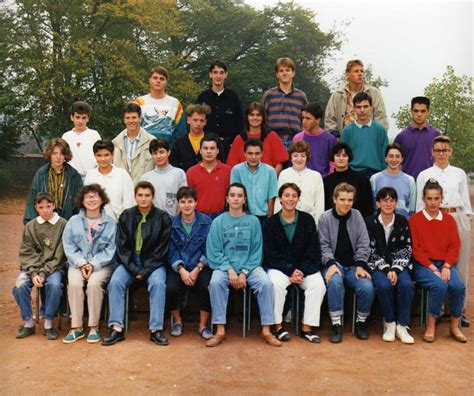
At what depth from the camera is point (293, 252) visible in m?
6.02

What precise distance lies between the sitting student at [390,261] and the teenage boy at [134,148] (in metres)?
2.75

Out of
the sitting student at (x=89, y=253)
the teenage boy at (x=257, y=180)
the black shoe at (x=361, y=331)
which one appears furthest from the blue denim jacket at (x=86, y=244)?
the black shoe at (x=361, y=331)

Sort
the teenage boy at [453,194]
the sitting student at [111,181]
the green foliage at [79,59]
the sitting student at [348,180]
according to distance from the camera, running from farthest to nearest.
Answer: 1. the green foliage at [79,59]
2. the sitting student at [348,180]
3. the teenage boy at [453,194]
4. the sitting student at [111,181]

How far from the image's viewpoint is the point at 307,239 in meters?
6.02

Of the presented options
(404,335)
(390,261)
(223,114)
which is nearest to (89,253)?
(223,114)

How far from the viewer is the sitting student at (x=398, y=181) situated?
6531 mm

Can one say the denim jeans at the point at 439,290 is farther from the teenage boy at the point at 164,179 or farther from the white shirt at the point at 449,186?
the teenage boy at the point at 164,179

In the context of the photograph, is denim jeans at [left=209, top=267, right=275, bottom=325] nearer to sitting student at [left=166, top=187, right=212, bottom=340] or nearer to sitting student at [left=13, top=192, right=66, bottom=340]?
sitting student at [left=166, top=187, right=212, bottom=340]

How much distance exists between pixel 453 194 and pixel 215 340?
3198 mm

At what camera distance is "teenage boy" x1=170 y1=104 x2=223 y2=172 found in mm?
6992

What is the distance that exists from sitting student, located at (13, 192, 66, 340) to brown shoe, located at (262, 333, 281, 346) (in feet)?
6.85

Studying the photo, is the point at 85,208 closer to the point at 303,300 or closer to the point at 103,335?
the point at 103,335

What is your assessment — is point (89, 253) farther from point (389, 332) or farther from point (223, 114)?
point (389, 332)

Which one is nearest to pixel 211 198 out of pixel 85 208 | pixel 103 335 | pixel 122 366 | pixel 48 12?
pixel 85 208
